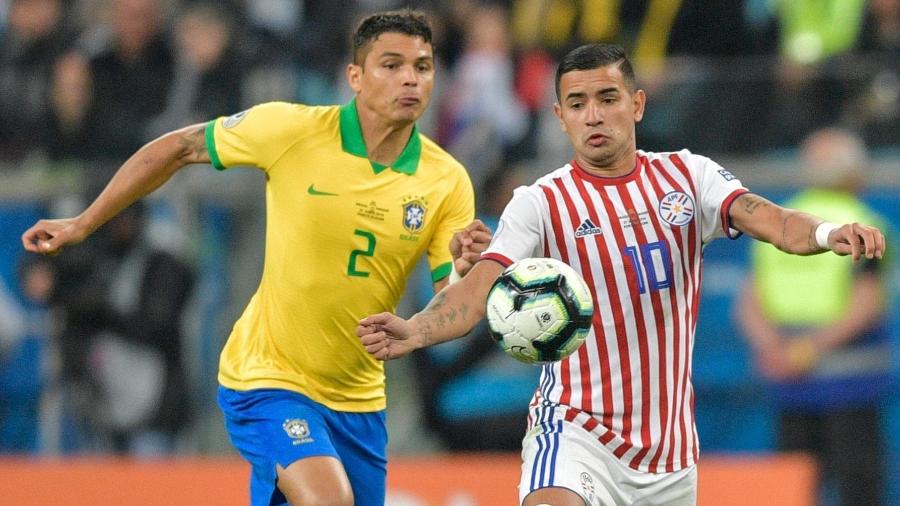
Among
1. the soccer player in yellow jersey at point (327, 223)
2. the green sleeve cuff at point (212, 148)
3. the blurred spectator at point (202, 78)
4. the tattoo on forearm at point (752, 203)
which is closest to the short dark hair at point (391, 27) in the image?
the soccer player in yellow jersey at point (327, 223)

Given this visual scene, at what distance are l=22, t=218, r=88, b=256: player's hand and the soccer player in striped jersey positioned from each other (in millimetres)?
1756

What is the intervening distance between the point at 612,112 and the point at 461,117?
16.9 feet

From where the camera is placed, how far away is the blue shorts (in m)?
6.57

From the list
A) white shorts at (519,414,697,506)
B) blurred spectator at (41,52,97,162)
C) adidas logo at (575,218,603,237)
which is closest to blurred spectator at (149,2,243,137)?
blurred spectator at (41,52,97,162)

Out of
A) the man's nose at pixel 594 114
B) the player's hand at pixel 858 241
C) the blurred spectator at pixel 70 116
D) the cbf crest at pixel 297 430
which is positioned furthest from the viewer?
the blurred spectator at pixel 70 116

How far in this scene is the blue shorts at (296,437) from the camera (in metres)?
6.57

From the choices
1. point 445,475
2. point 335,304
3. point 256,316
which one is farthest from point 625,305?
point 445,475

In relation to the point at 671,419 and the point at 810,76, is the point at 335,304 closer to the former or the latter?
the point at 671,419

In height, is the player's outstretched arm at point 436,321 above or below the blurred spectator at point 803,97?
below

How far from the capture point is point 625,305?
5.96m

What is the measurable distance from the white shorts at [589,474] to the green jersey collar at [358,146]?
1.49m

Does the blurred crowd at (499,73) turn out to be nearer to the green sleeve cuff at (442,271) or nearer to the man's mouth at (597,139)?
the green sleeve cuff at (442,271)

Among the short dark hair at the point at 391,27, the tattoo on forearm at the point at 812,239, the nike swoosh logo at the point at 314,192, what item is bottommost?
the tattoo on forearm at the point at 812,239

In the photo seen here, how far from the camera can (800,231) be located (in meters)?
5.62
